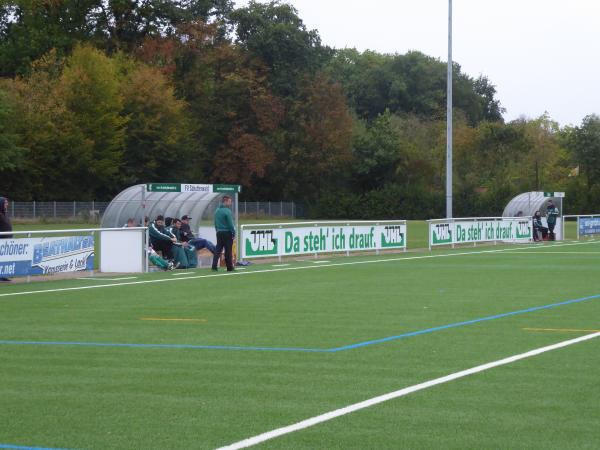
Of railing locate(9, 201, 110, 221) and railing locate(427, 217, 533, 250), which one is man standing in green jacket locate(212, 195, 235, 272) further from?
railing locate(9, 201, 110, 221)

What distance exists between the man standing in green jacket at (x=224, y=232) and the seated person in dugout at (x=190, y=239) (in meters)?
1.63

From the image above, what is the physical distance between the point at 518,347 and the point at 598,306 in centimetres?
575

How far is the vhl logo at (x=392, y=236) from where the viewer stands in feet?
123

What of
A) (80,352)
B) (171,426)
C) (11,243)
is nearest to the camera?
(171,426)

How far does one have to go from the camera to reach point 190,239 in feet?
95.6

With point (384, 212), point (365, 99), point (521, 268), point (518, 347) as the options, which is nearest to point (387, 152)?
point (384, 212)

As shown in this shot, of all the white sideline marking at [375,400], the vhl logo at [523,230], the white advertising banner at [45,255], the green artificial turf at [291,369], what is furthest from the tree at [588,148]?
the white sideline marking at [375,400]

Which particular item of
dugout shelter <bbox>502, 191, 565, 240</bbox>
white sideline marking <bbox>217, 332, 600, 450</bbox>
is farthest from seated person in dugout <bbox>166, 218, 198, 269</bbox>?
dugout shelter <bbox>502, 191, 565, 240</bbox>

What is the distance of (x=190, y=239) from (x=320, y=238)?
5966 millimetres

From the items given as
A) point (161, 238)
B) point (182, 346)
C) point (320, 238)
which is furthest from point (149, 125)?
point (182, 346)

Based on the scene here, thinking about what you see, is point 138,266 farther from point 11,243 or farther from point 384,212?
point 384,212

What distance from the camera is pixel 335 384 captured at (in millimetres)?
9984

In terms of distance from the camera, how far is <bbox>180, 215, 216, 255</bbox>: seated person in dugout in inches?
1136

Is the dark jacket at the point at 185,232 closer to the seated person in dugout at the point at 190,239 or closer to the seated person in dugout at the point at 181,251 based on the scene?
the seated person in dugout at the point at 190,239
